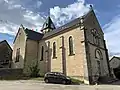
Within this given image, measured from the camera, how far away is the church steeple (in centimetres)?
4733

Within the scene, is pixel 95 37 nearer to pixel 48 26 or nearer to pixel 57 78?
pixel 57 78

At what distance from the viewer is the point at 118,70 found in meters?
35.7

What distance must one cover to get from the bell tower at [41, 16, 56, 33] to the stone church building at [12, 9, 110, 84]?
10824 millimetres

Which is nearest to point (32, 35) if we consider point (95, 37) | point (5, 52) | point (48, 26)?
point (48, 26)

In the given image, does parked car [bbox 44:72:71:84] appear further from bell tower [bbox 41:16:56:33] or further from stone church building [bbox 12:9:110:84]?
bell tower [bbox 41:16:56:33]

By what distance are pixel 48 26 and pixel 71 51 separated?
2284 cm

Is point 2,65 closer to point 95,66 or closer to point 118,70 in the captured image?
point 95,66

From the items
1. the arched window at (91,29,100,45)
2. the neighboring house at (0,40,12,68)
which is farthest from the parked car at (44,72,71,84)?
the neighboring house at (0,40,12,68)

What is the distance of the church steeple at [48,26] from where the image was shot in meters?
47.3

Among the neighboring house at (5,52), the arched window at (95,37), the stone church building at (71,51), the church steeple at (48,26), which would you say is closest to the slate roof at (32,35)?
the stone church building at (71,51)

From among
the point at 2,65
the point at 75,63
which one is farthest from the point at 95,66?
the point at 2,65

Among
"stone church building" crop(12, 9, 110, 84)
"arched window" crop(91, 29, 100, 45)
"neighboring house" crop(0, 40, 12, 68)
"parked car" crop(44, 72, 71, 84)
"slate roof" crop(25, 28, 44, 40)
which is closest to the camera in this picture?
"parked car" crop(44, 72, 71, 84)

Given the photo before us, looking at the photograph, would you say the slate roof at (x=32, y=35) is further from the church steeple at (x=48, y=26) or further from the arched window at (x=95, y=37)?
the arched window at (x=95, y=37)

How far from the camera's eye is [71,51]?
26938 millimetres
